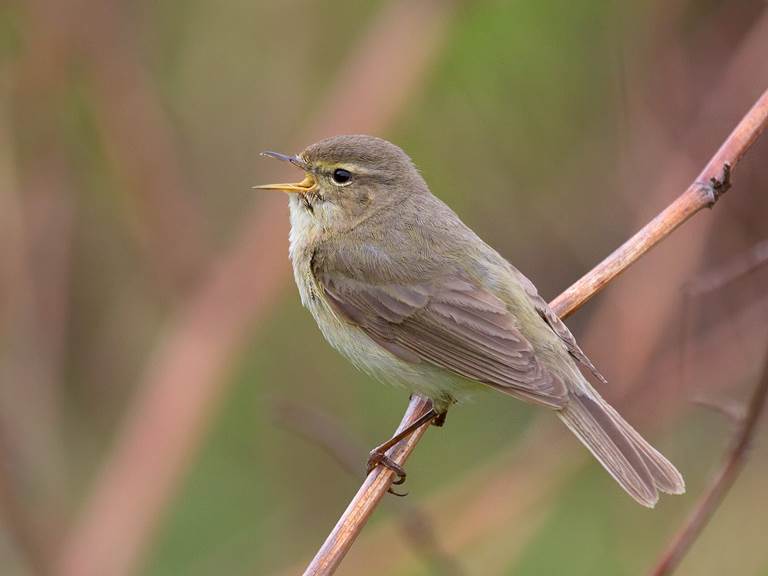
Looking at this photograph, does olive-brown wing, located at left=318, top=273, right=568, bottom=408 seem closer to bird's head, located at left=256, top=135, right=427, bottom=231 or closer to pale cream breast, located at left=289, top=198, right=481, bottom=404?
pale cream breast, located at left=289, top=198, right=481, bottom=404

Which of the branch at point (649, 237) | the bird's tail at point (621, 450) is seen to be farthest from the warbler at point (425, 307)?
the branch at point (649, 237)

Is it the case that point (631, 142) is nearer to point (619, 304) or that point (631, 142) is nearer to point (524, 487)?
point (619, 304)

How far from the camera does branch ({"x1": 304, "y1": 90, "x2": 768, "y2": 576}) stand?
357 centimetres

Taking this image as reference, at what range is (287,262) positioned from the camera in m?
5.60

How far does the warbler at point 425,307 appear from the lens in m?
4.09

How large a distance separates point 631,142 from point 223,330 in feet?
7.25

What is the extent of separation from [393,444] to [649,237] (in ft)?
3.86

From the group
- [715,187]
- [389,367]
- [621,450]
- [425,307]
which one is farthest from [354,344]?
[715,187]

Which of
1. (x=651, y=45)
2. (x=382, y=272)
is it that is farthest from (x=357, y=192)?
(x=651, y=45)

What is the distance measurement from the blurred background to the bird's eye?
0.94m

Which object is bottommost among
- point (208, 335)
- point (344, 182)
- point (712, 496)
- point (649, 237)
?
point (208, 335)

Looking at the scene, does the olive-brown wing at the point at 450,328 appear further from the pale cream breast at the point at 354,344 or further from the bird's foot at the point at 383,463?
the bird's foot at the point at 383,463

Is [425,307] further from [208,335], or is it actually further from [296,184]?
[208,335]

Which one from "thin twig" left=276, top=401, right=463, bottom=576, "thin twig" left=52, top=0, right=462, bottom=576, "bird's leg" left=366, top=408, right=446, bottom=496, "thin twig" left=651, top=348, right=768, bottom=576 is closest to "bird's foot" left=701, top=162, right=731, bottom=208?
"thin twig" left=651, top=348, right=768, bottom=576
